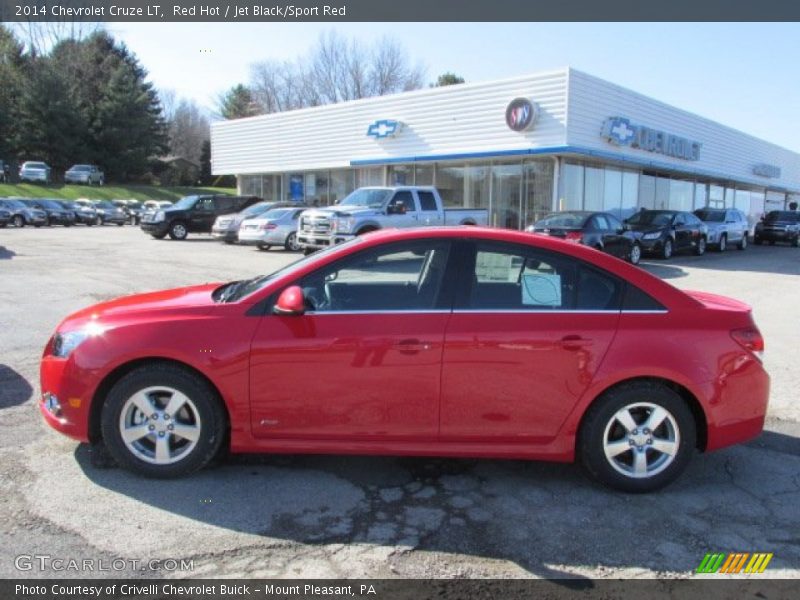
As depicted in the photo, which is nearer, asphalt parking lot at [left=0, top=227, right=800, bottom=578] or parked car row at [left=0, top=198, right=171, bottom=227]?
asphalt parking lot at [left=0, top=227, right=800, bottom=578]

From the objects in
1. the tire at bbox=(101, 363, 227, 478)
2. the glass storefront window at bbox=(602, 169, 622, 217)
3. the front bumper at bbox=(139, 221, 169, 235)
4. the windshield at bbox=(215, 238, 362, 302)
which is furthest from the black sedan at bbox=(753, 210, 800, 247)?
the tire at bbox=(101, 363, 227, 478)

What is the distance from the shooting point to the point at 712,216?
87.0 ft

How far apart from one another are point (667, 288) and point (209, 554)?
3.14m

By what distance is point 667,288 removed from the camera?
13.5 feet

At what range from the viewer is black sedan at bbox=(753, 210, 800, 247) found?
3092cm

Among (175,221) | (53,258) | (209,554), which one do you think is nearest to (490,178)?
(175,221)

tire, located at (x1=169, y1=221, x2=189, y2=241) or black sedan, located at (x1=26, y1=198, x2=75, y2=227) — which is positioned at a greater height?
black sedan, located at (x1=26, y1=198, x2=75, y2=227)

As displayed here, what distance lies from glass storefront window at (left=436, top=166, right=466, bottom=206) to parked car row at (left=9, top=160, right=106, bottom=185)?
4136 cm

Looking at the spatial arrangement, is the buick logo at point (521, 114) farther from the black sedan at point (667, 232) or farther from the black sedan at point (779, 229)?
the black sedan at point (779, 229)

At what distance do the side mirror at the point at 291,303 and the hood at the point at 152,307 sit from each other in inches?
18.6

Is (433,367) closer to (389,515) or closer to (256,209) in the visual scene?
(389,515)

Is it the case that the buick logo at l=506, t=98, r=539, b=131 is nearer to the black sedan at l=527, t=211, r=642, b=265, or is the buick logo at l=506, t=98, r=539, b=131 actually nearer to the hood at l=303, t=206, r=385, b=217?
the black sedan at l=527, t=211, r=642, b=265

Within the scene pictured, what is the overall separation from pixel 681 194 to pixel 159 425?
33714mm

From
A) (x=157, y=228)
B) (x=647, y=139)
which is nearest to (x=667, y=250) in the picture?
(x=647, y=139)
